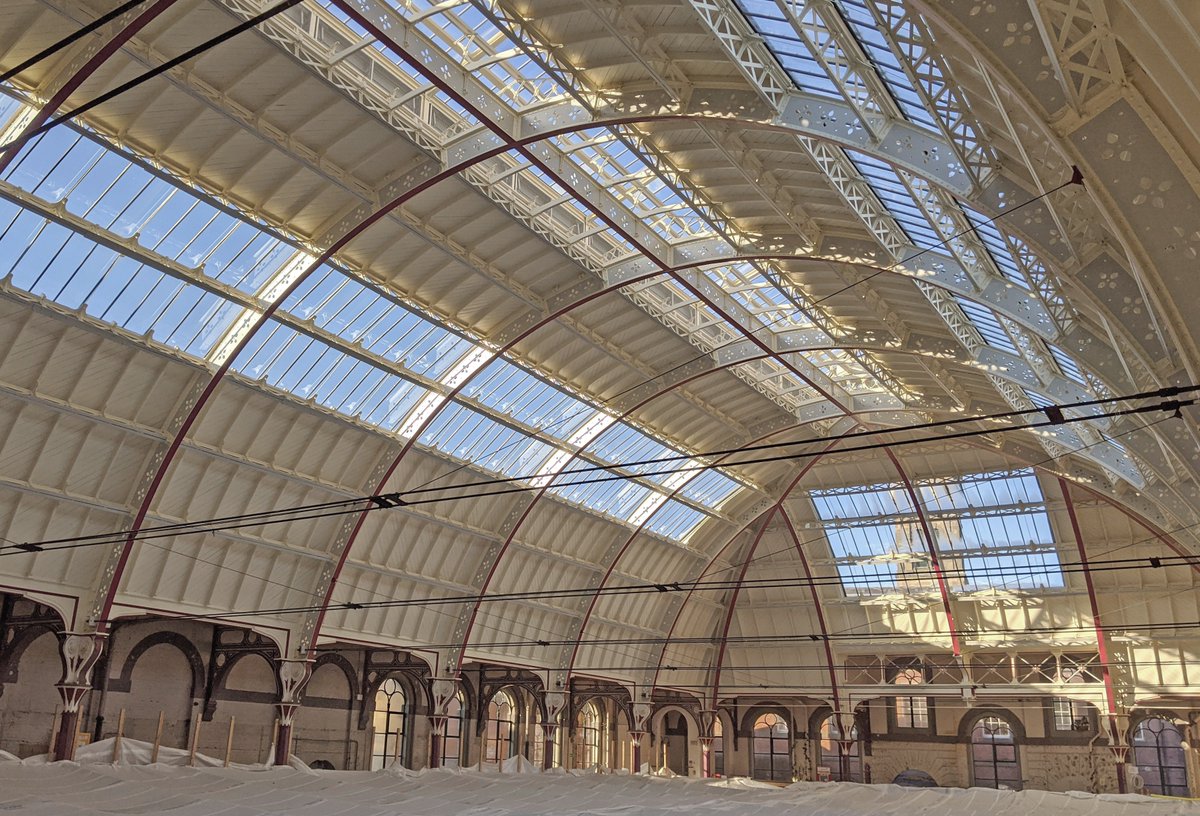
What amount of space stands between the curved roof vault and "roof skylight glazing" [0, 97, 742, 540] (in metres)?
0.11

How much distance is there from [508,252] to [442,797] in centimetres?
1966

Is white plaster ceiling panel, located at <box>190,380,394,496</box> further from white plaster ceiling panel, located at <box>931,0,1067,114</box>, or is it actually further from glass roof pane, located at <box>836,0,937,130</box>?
white plaster ceiling panel, located at <box>931,0,1067,114</box>

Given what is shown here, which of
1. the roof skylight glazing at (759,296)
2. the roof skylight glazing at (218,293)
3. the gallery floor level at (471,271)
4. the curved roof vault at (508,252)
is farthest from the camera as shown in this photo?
the roof skylight glazing at (759,296)

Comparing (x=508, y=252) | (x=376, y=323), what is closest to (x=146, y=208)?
(x=376, y=323)

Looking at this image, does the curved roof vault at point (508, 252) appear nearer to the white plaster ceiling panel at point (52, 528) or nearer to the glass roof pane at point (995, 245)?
the white plaster ceiling panel at point (52, 528)

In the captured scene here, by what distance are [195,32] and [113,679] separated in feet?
93.3

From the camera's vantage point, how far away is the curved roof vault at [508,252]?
64.2ft

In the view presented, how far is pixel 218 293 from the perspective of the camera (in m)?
33.3

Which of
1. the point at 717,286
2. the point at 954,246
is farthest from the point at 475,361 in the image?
the point at 954,246

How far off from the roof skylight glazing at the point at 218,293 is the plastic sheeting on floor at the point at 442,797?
14034mm

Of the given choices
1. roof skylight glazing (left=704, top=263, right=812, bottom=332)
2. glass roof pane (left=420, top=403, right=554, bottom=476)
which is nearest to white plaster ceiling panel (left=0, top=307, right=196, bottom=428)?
glass roof pane (left=420, top=403, right=554, bottom=476)

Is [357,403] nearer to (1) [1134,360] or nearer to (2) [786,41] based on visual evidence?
(2) [786,41]

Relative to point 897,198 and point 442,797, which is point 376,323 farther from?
point 897,198

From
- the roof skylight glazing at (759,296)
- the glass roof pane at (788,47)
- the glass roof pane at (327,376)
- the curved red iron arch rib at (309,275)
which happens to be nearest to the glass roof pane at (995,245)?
the curved red iron arch rib at (309,275)
